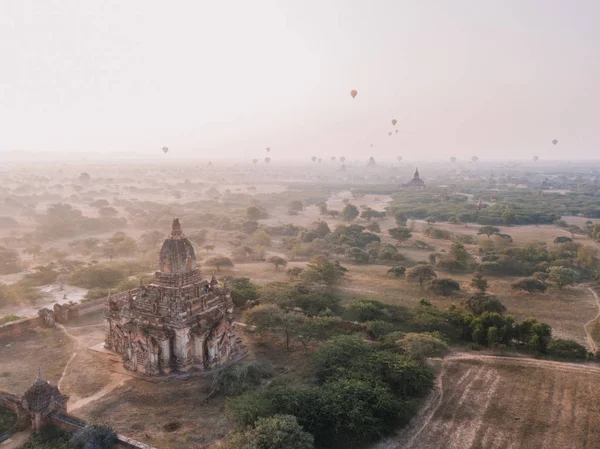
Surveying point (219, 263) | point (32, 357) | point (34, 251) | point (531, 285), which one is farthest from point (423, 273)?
point (34, 251)

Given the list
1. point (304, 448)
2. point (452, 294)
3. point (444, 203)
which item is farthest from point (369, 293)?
point (444, 203)

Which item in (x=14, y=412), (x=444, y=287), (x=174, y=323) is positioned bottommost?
(x=14, y=412)

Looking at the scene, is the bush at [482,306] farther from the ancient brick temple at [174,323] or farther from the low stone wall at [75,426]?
the low stone wall at [75,426]

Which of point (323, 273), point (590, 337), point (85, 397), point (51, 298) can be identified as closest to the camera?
point (85, 397)

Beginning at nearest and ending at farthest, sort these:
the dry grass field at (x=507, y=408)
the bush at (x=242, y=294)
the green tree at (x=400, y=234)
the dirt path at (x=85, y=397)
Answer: the dry grass field at (x=507, y=408) < the dirt path at (x=85, y=397) < the bush at (x=242, y=294) < the green tree at (x=400, y=234)

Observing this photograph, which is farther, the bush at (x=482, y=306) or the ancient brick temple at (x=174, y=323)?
the bush at (x=482, y=306)

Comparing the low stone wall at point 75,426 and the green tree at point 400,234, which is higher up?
the green tree at point 400,234

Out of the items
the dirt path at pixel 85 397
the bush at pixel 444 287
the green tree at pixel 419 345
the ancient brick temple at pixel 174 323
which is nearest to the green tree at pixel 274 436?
the ancient brick temple at pixel 174 323

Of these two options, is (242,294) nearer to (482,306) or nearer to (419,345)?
(419,345)
